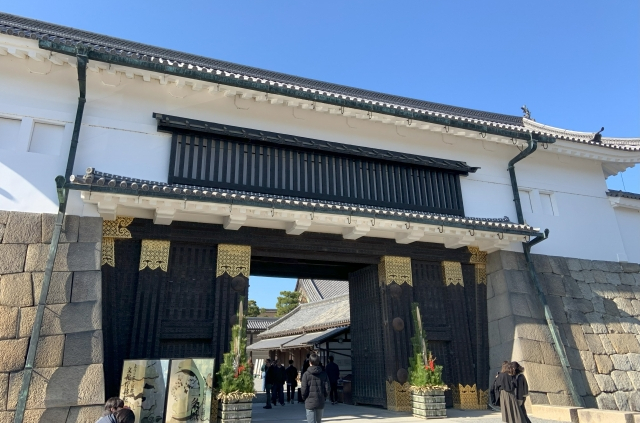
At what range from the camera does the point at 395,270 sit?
34.6ft

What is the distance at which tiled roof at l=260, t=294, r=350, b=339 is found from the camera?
1815cm

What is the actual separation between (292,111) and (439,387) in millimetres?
7201

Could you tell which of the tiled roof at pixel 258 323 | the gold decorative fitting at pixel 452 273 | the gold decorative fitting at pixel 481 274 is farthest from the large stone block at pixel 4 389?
the tiled roof at pixel 258 323

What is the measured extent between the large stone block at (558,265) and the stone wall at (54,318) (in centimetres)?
1111

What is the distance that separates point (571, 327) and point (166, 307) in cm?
986

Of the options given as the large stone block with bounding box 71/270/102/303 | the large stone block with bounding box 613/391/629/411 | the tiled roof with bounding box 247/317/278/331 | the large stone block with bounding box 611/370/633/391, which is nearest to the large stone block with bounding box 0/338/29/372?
the large stone block with bounding box 71/270/102/303

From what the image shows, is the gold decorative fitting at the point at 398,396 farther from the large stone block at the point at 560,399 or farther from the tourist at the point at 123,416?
the tourist at the point at 123,416

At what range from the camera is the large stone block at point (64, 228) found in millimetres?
7898

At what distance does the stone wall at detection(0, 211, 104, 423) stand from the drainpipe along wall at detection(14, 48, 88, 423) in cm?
13

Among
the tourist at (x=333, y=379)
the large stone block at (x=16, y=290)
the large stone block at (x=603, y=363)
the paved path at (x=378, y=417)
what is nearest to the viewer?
the large stone block at (x=16, y=290)

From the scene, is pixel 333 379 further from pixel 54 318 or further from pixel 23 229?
pixel 23 229

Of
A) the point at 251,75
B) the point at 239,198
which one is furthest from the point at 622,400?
the point at 251,75

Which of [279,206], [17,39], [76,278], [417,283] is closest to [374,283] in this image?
[417,283]

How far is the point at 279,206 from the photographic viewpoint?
8.55 metres
